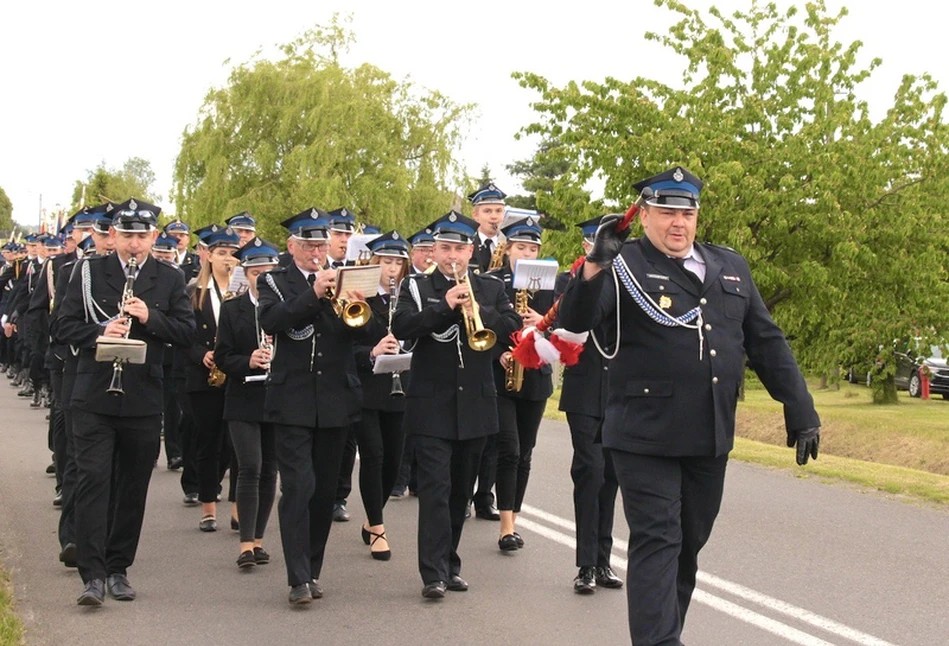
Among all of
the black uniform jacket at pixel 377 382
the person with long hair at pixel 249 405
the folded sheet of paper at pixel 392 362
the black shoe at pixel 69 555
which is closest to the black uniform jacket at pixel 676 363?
the folded sheet of paper at pixel 392 362

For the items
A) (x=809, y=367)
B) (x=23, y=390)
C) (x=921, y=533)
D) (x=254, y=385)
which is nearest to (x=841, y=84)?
(x=809, y=367)

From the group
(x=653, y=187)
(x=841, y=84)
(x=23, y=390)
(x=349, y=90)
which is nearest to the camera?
(x=653, y=187)

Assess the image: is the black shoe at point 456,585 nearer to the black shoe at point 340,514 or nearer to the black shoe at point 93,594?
the black shoe at point 93,594

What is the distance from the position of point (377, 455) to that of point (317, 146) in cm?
3572

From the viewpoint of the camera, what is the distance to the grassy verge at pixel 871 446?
13.5m

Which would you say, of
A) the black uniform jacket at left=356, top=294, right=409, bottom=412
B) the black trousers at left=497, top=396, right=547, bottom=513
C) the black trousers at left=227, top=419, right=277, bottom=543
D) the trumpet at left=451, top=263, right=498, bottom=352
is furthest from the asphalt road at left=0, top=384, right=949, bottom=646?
the trumpet at left=451, top=263, right=498, bottom=352

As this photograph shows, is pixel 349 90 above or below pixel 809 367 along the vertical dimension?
above

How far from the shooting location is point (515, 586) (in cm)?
872

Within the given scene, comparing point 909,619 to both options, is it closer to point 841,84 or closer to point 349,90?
point 841,84

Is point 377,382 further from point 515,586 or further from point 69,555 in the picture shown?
point 69,555

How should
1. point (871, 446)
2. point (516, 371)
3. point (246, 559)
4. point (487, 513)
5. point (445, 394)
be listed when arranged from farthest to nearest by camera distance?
point (871, 446) → point (487, 513) → point (516, 371) → point (246, 559) → point (445, 394)

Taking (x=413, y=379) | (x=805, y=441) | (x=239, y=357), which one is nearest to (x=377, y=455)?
(x=239, y=357)

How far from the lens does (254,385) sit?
954 cm

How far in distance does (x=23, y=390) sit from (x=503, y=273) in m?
17.0
